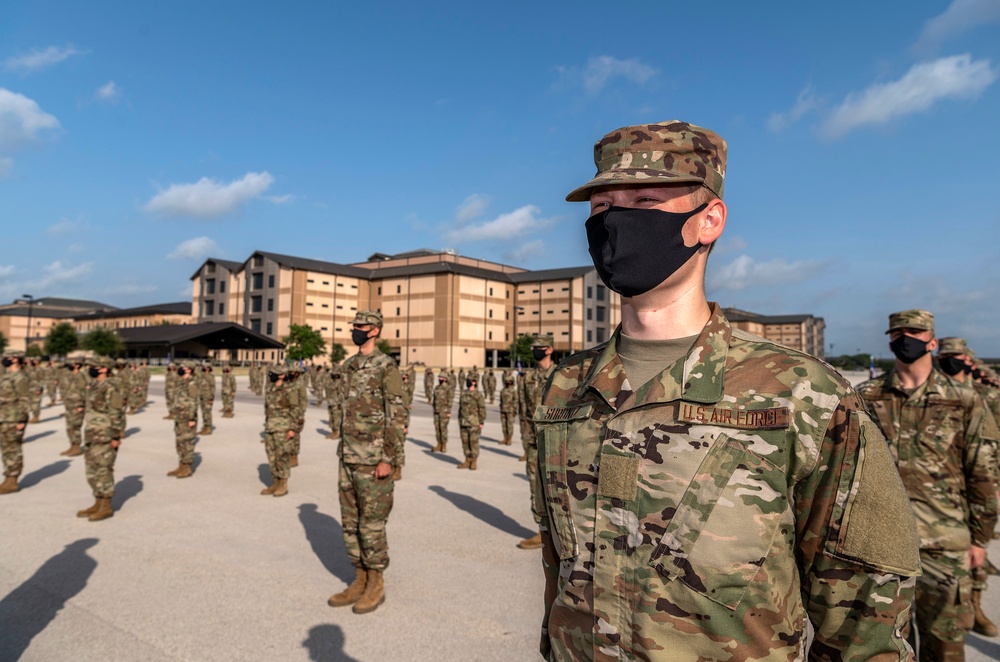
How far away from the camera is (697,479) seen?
1585 millimetres

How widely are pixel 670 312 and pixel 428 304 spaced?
65.1 meters

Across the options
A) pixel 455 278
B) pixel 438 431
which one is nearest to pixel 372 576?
pixel 438 431

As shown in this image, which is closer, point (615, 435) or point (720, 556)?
point (720, 556)

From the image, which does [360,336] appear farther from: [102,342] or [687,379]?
[102,342]

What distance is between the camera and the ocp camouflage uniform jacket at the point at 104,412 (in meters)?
8.09

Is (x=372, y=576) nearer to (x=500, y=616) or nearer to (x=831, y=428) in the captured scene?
(x=500, y=616)

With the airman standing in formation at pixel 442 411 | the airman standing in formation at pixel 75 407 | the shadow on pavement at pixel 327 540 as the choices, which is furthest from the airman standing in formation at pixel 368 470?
the airman standing in formation at pixel 75 407

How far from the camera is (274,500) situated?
9.12 meters

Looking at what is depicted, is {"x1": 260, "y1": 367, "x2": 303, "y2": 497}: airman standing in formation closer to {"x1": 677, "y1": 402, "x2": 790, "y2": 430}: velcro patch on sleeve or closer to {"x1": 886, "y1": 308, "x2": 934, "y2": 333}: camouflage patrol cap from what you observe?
{"x1": 886, "y1": 308, "x2": 934, "y2": 333}: camouflage patrol cap

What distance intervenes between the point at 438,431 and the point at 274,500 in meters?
5.77

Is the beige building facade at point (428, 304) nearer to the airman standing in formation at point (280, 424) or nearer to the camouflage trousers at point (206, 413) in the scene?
the camouflage trousers at point (206, 413)

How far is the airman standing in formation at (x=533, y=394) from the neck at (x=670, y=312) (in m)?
4.55

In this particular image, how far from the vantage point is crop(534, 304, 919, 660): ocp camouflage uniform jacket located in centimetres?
147

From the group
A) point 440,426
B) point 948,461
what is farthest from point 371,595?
point 440,426
